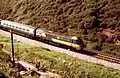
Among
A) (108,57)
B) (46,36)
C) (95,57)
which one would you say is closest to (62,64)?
(95,57)

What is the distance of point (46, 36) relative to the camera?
141ft

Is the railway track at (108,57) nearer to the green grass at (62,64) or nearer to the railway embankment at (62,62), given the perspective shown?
the railway embankment at (62,62)

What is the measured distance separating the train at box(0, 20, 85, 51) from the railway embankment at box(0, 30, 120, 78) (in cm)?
128

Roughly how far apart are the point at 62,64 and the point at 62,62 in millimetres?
467

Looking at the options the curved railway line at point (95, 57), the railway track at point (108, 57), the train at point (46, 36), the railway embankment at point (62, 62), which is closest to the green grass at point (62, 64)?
the railway embankment at point (62, 62)

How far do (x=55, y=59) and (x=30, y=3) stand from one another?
2572cm

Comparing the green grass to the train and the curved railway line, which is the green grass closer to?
the curved railway line

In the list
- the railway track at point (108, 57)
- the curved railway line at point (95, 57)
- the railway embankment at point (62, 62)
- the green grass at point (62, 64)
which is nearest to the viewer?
the green grass at point (62, 64)

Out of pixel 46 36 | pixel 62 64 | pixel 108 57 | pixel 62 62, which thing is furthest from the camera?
pixel 46 36

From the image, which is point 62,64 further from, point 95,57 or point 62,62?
point 95,57

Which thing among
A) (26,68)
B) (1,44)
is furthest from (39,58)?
(1,44)

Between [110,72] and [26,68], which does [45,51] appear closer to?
[26,68]

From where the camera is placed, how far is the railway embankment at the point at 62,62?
107 ft

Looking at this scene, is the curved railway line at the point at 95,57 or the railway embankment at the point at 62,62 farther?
the curved railway line at the point at 95,57
